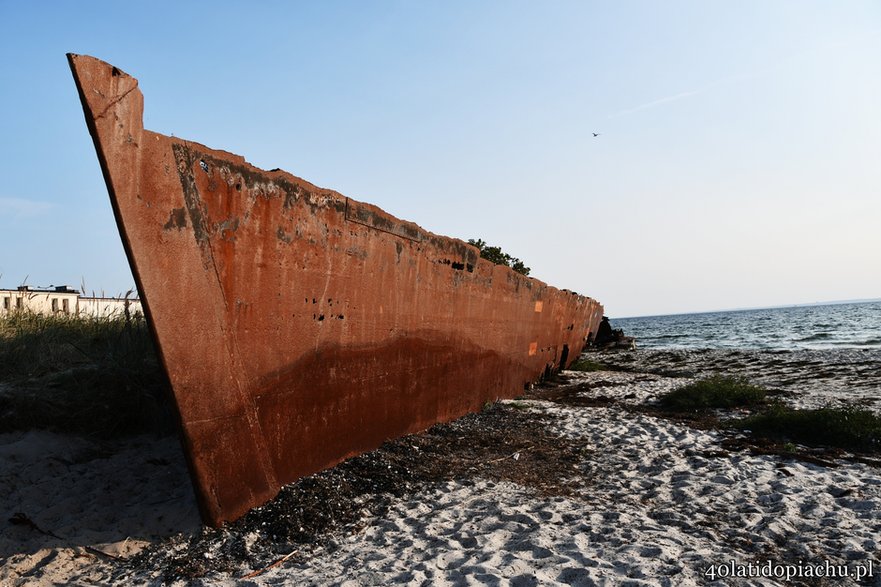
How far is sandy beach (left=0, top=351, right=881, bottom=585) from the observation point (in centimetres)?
278

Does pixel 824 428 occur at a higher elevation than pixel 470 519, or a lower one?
higher

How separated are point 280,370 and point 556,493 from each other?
7.04ft

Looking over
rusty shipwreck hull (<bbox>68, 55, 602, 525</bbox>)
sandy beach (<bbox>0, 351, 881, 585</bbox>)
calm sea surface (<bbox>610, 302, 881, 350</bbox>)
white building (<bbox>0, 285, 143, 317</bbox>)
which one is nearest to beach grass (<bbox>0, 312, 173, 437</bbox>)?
sandy beach (<bbox>0, 351, 881, 585</bbox>)

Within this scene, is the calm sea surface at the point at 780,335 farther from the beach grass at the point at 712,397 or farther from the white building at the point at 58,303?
the white building at the point at 58,303

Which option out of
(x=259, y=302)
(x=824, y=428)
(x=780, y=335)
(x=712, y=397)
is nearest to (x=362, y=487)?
(x=259, y=302)

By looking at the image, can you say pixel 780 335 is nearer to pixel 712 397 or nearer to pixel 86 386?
pixel 712 397

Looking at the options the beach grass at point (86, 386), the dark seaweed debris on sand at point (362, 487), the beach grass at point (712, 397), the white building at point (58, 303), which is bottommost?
the dark seaweed debris on sand at point (362, 487)

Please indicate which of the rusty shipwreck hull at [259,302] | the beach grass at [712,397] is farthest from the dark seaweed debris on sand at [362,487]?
the beach grass at [712,397]

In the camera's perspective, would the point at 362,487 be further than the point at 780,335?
No

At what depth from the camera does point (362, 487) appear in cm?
396

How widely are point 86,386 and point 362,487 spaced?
2.79 meters

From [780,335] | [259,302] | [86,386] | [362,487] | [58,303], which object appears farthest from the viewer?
[780,335]

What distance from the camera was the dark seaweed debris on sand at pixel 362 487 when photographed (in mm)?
2969

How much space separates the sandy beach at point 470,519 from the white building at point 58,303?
3.18 metres
